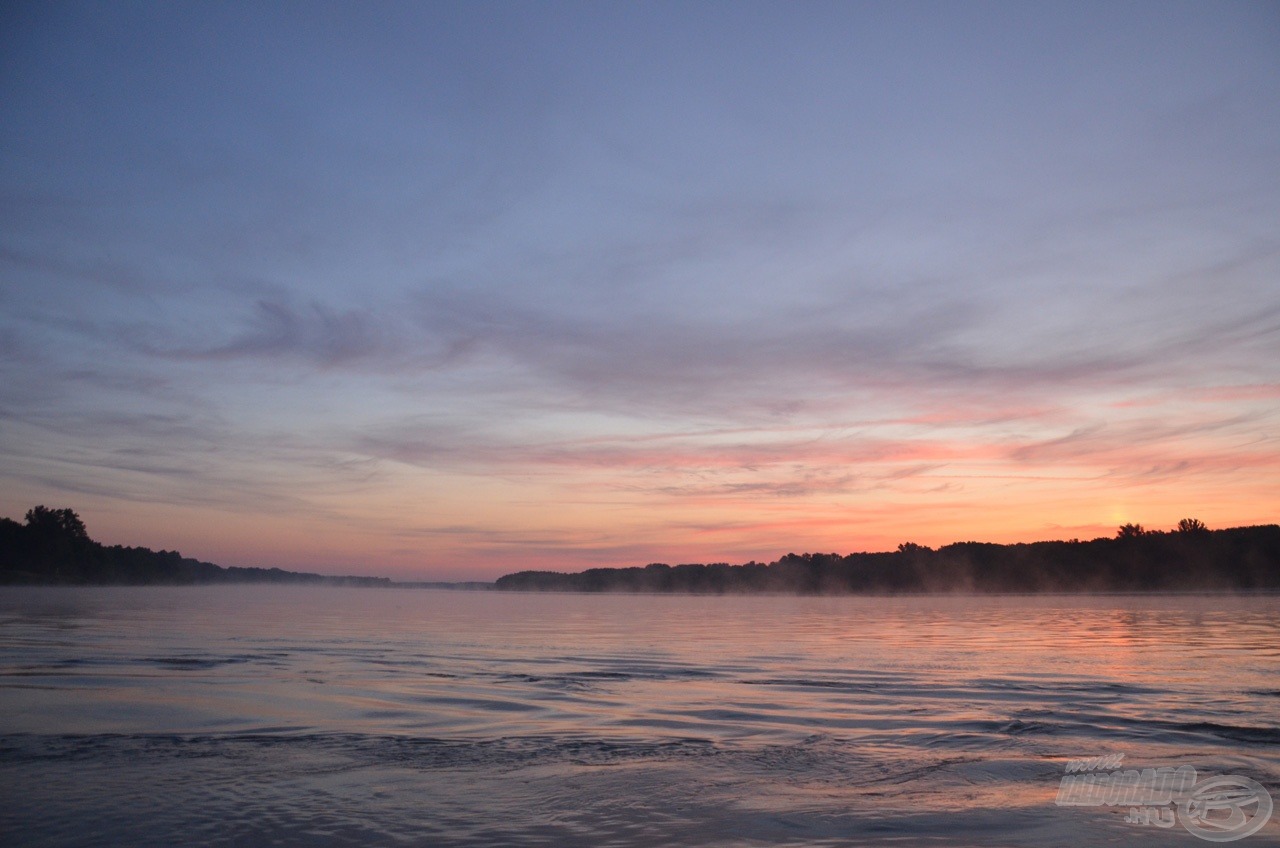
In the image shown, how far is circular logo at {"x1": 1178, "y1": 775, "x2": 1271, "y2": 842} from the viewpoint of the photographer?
293 inches

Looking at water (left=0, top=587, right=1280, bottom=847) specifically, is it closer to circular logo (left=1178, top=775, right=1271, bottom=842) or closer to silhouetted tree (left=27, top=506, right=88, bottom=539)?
circular logo (left=1178, top=775, right=1271, bottom=842)

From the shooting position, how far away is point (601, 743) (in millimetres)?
11344

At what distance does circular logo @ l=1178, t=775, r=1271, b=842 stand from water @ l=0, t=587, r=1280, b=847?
0.75 feet

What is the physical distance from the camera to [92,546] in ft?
509

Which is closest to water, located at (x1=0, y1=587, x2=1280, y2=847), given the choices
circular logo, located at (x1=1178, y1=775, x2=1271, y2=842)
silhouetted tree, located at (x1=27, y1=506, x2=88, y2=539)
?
circular logo, located at (x1=1178, y1=775, x2=1271, y2=842)

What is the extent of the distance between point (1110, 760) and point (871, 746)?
2.75m

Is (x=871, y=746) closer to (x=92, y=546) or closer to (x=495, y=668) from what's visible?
(x=495, y=668)

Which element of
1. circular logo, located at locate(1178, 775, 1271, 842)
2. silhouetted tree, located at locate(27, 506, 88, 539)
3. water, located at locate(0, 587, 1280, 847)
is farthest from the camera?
silhouetted tree, located at locate(27, 506, 88, 539)

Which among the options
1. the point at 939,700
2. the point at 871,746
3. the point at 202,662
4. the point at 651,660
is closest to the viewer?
the point at 871,746

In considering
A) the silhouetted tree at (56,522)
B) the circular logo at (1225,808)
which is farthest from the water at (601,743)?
the silhouetted tree at (56,522)

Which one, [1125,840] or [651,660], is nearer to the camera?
[1125,840]

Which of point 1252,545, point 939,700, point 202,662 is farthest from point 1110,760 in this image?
point 1252,545

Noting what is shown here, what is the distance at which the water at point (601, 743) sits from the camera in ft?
24.9

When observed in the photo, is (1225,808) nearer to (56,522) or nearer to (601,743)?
(601,743)
